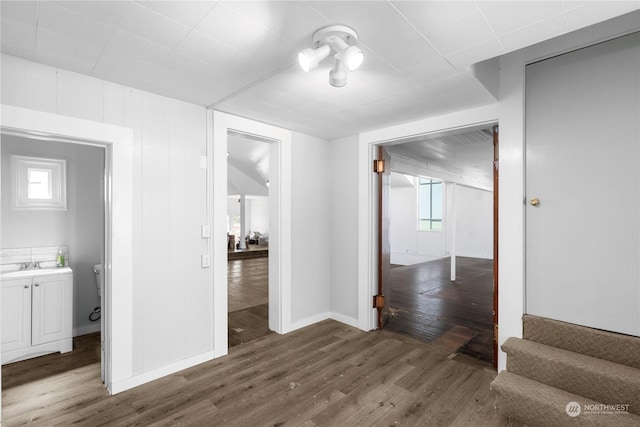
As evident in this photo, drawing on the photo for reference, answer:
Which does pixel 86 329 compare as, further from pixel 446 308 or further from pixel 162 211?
pixel 446 308

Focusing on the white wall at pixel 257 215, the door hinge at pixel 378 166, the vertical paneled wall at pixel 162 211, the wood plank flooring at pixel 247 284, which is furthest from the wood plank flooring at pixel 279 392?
the white wall at pixel 257 215

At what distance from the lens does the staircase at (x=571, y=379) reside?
1753 mm

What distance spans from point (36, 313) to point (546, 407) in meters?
4.12

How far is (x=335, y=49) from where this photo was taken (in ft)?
5.33

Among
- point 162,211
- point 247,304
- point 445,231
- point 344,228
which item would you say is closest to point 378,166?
point 344,228

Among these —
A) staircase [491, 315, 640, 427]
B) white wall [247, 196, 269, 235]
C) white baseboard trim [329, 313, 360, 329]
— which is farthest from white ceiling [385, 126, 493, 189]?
white wall [247, 196, 269, 235]

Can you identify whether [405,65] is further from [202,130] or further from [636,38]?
[202,130]

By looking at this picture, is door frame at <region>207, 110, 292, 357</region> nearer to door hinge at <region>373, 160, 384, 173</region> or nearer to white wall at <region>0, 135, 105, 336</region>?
door hinge at <region>373, 160, 384, 173</region>

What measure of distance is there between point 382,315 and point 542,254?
6.04ft

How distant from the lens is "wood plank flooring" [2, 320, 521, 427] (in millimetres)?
1982

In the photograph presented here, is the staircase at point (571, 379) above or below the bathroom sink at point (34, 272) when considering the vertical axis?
below

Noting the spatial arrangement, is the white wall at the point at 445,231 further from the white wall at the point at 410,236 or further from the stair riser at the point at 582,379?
the stair riser at the point at 582,379

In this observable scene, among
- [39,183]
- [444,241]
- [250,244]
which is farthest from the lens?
[250,244]

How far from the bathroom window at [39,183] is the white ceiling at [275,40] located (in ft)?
5.84
